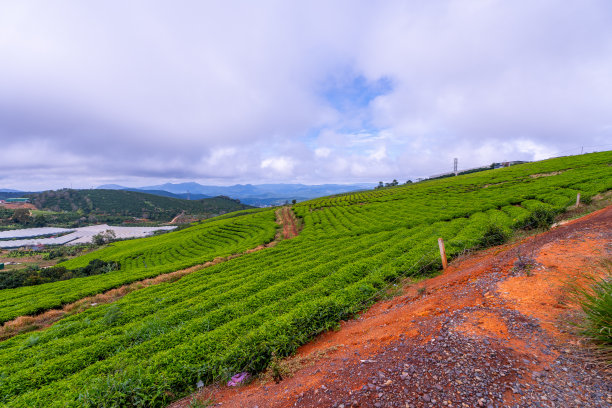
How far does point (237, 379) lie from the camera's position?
600 cm

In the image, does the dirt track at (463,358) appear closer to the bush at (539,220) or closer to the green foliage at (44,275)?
the bush at (539,220)

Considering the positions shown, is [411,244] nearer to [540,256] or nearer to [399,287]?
[399,287]

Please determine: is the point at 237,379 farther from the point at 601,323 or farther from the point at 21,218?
the point at 21,218

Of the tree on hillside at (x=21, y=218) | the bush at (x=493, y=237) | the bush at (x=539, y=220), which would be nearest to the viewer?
the bush at (x=493, y=237)

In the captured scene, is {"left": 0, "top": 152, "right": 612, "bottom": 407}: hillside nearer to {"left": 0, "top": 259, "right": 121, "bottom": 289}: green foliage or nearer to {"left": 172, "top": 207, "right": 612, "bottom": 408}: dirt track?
{"left": 172, "top": 207, "right": 612, "bottom": 408}: dirt track

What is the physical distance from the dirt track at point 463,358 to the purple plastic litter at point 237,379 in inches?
6.6

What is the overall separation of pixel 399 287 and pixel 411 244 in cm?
695

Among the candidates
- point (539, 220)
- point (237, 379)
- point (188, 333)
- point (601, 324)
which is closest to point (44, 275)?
point (188, 333)

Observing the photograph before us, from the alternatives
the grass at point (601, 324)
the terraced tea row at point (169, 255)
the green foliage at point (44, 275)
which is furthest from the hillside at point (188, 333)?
the green foliage at point (44, 275)

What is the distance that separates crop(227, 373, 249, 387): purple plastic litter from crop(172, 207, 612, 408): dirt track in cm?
17

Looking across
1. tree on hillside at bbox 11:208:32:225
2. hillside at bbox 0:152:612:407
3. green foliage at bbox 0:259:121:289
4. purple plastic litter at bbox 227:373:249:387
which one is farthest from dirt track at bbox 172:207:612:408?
tree on hillside at bbox 11:208:32:225

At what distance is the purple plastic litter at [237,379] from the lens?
5918mm

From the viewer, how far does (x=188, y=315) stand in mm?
10297

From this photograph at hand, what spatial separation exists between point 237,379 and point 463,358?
532cm
